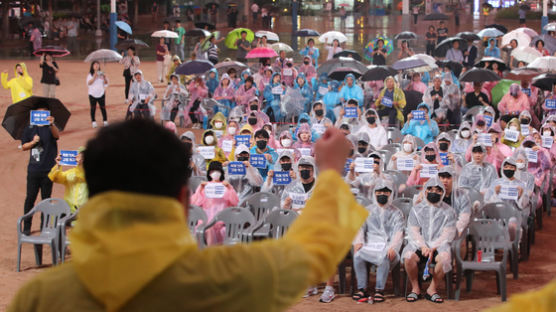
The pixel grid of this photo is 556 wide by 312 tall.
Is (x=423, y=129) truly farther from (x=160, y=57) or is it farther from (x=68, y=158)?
(x=160, y=57)

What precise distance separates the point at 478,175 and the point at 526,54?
11464mm

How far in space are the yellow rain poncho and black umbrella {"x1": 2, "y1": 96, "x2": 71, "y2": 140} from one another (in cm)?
1034

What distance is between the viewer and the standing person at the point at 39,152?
12.2 meters

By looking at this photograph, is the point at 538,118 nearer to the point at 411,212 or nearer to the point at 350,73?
the point at 350,73

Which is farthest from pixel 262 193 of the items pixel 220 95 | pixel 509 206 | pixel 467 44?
pixel 467 44

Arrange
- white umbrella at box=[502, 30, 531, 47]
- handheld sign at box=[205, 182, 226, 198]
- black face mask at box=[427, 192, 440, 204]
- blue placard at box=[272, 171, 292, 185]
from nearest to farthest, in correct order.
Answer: black face mask at box=[427, 192, 440, 204] → handheld sign at box=[205, 182, 226, 198] → blue placard at box=[272, 171, 292, 185] → white umbrella at box=[502, 30, 531, 47]

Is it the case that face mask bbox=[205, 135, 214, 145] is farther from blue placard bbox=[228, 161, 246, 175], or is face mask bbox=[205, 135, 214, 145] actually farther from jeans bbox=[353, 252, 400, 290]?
jeans bbox=[353, 252, 400, 290]

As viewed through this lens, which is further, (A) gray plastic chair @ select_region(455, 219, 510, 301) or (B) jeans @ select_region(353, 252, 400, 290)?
(A) gray plastic chair @ select_region(455, 219, 510, 301)

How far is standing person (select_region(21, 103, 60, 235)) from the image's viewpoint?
1216cm

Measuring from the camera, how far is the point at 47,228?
37.0 ft

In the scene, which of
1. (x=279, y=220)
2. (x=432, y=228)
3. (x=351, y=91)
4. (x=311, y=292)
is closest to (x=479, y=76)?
(x=351, y=91)

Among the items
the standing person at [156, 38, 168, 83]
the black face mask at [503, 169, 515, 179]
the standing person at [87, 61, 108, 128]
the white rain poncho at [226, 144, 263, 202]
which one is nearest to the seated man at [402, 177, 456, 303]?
the black face mask at [503, 169, 515, 179]

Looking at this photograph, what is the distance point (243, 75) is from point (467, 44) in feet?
28.4

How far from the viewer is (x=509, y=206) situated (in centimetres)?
1113
